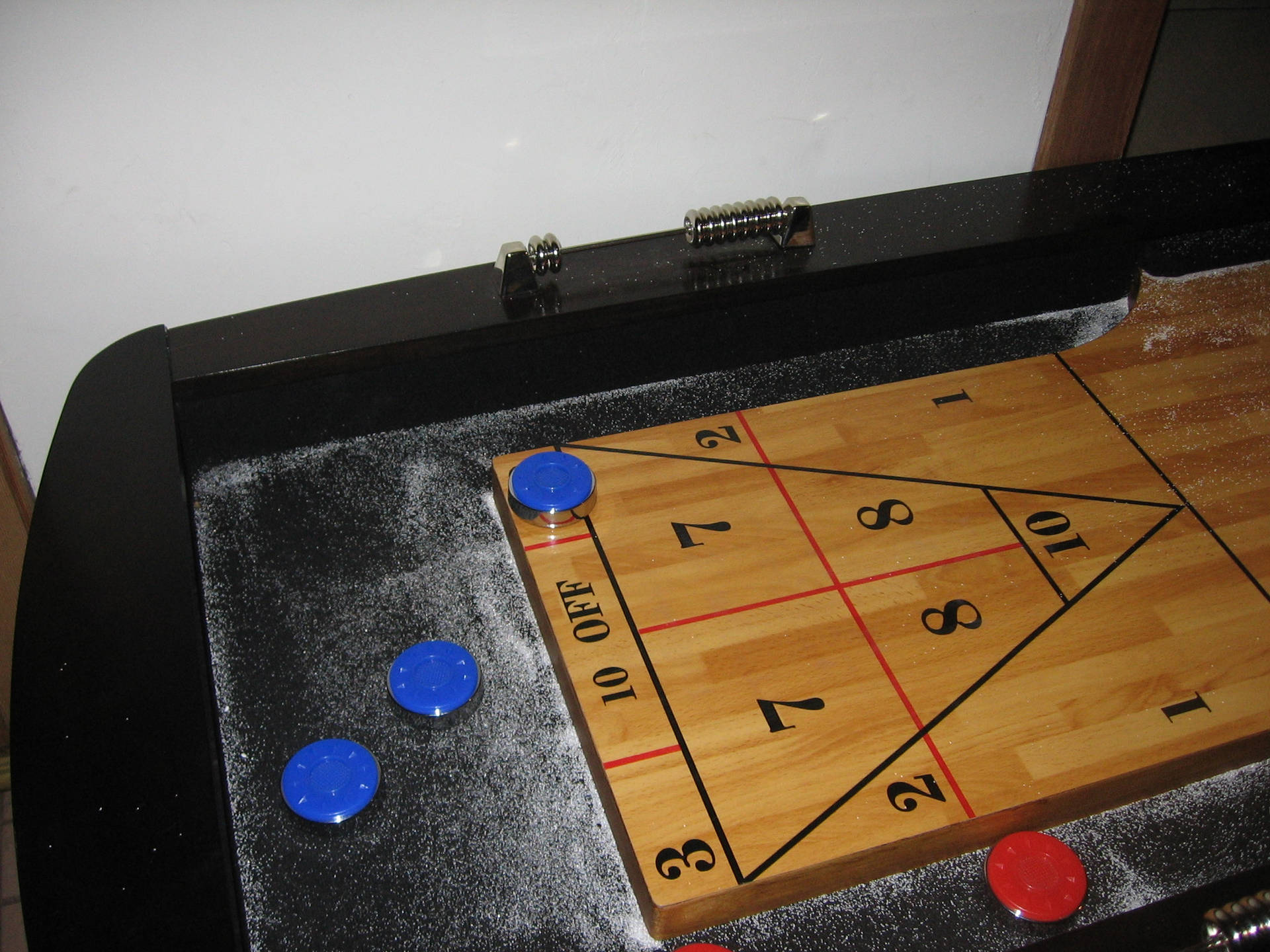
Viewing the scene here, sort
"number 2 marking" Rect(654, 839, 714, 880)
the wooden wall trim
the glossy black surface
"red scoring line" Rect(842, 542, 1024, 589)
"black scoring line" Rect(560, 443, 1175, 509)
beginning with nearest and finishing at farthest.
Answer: the glossy black surface
"number 2 marking" Rect(654, 839, 714, 880)
"red scoring line" Rect(842, 542, 1024, 589)
"black scoring line" Rect(560, 443, 1175, 509)
the wooden wall trim

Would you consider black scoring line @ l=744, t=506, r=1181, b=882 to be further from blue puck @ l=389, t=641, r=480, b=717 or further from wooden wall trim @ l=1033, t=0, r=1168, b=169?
wooden wall trim @ l=1033, t=0, r=1168, b=169

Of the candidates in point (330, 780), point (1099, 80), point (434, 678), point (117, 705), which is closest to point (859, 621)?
point (434, 678)

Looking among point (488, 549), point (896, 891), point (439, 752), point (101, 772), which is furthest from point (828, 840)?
point (101, 772)

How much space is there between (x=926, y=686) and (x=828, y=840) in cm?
22

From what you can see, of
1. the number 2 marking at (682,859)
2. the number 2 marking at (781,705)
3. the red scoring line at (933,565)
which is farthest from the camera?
the red scoring line at (933,565)

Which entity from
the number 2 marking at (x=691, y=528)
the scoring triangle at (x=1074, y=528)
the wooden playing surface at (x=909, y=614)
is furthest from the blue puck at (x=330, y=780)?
the scoring triangle at (x=1074, y=528)

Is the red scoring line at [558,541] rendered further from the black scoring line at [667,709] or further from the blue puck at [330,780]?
the blue puck at [330,780]

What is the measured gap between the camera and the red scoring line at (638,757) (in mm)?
1034

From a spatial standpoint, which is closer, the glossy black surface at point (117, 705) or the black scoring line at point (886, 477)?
the glossy black surface at point (117, 705)

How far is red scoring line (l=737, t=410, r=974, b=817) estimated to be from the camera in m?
1.04

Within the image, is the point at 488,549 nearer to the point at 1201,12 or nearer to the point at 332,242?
the point at 332,242

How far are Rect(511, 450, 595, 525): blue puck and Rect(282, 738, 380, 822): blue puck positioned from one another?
1.13 ft

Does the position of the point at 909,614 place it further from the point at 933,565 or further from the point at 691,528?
the point at 691,528

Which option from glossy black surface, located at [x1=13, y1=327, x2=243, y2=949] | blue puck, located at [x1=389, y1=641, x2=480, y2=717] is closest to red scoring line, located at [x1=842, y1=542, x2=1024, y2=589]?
blue puck, located at [x1=389, y1=641, x2=480, y2=717]
